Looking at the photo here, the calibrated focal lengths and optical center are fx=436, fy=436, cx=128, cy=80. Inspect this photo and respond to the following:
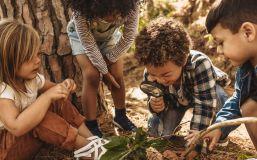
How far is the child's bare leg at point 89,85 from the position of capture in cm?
291

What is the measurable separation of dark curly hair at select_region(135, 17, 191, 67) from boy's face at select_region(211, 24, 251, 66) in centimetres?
32

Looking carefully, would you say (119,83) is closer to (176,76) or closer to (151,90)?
(151,90)

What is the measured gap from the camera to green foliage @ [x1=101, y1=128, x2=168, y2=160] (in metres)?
2.32

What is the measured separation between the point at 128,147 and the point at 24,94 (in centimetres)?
67

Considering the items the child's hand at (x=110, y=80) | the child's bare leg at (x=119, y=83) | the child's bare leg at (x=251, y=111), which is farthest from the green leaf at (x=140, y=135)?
the child's bare leg at (x=119, y=83)

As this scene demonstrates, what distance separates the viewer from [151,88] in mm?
2898

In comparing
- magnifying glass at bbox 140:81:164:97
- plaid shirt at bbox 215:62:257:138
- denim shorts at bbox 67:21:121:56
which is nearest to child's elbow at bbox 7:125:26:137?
denim shorts at bbox 67:21:121:56

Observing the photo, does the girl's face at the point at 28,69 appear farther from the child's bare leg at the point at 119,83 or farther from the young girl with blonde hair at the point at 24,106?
the child's bare leg at the point at 119,83

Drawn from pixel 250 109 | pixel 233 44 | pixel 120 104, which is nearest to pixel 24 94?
pixel 120 104

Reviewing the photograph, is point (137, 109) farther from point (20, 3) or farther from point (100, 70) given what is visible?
point (20, 3)

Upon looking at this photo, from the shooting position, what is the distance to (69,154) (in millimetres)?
2871

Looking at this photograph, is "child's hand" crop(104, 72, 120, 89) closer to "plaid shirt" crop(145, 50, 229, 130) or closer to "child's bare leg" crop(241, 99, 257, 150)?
"plaid shirt" crop(145, 50, 229, 130)

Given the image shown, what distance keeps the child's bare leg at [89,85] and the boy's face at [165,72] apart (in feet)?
1.39

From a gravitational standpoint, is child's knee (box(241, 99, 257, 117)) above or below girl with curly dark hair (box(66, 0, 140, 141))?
below
